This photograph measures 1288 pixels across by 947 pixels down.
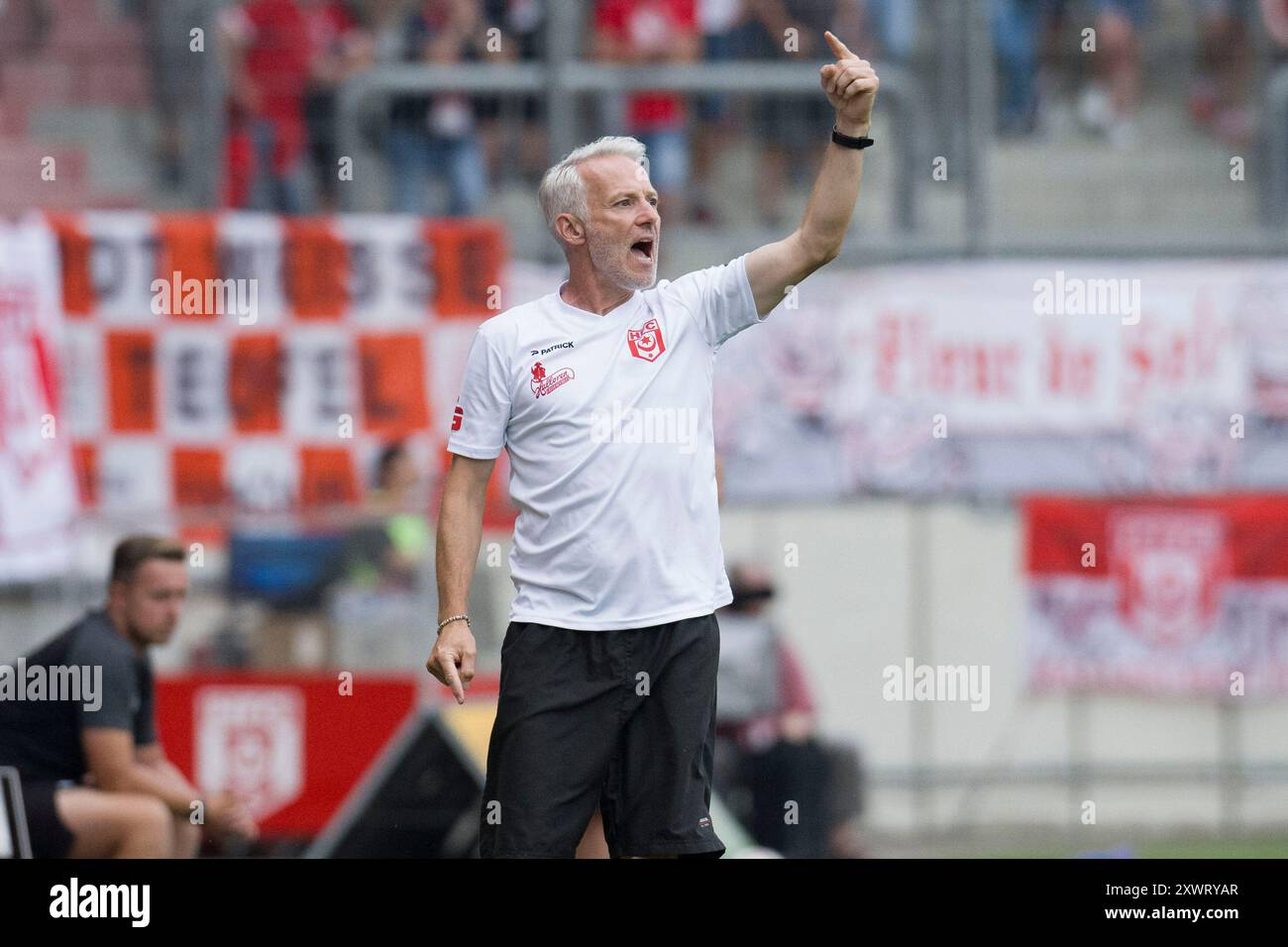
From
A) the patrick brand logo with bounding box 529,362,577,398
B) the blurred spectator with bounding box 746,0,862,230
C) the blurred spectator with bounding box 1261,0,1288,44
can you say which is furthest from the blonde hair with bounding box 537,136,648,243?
the blurred spectator with bounding box 1261,0,1288,44

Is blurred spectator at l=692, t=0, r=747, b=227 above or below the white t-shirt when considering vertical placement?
above

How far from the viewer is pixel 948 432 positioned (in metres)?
10.6

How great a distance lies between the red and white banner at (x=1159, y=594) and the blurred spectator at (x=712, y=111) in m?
2.29

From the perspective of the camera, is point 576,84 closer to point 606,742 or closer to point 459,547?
point 459,547

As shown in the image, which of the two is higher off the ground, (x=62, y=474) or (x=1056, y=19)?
(x=1056, y=19)

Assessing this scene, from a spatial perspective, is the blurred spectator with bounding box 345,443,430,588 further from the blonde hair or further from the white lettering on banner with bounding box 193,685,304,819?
the blonde hair

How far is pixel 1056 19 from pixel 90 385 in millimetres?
5409

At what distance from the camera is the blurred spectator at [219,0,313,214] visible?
1054 centimetres

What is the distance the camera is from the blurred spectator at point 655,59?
35.4 feet

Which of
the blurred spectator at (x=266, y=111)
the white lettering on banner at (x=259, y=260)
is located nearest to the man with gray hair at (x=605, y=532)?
the white lettering on banner at (x=259, y=260)

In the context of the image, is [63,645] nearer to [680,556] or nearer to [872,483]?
[680,556]
